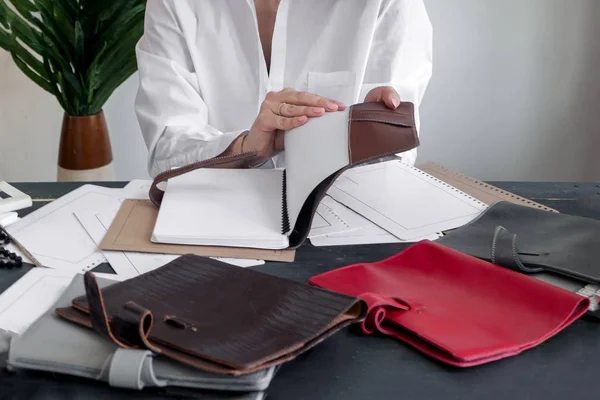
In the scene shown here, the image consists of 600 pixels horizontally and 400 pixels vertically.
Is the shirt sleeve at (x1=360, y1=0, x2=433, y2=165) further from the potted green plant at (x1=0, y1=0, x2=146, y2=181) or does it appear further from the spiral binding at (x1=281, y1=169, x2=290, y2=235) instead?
the potted green plant at (x1=0, y1=0, x2=146, y2=181)

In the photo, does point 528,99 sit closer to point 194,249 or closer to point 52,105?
point 52,105

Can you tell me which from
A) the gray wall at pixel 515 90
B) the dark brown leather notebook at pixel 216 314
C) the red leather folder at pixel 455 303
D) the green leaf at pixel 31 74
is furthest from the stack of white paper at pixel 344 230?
the gray wall at pixel 515 90

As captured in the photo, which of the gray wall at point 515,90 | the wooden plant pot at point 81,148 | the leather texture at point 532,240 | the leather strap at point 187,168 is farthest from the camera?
the gray wall at point 515,90

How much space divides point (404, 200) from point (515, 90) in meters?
1.40

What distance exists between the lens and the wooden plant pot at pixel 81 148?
1.93 metres

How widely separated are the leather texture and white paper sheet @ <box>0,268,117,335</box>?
45 cm

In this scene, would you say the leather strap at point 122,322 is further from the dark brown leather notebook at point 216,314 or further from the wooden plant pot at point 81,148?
the wooden plant pot at point 81,148

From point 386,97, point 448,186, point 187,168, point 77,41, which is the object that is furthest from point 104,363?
point 77,41

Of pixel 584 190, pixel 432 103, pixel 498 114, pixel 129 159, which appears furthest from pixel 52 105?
pixel 584 190

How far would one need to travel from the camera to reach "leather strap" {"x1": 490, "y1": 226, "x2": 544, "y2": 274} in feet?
2.64

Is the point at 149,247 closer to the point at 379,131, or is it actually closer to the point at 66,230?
the point at 66,230

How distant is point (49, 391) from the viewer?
597 mm

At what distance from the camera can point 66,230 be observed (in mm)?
973

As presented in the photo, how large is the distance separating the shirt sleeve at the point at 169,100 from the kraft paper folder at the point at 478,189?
38cm
